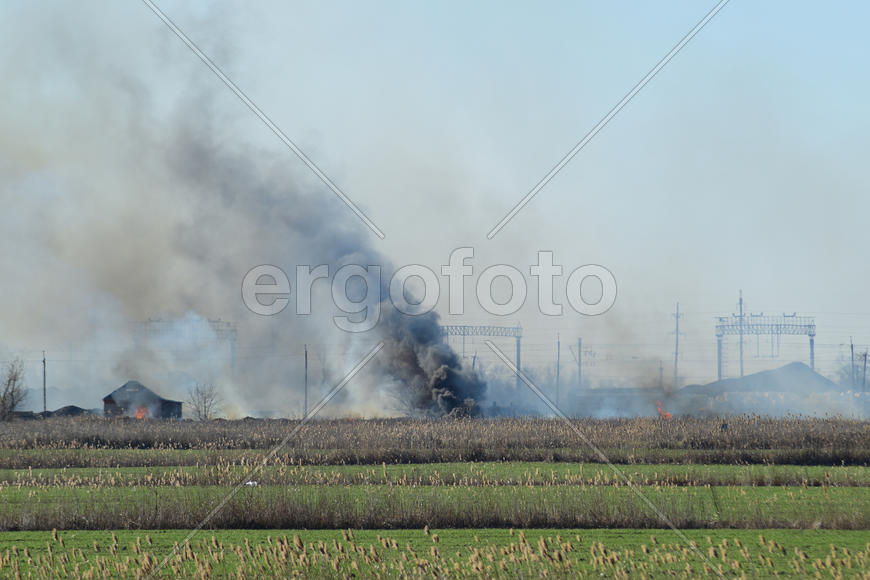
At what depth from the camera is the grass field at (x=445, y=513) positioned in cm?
1992

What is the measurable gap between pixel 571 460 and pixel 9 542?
2759 cm

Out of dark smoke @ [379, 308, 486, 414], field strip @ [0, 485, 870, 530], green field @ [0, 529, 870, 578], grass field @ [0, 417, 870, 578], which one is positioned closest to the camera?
green field @ [0, 529, 870, 578]

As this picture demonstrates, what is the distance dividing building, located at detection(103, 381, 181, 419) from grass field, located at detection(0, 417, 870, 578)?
48.8 meters

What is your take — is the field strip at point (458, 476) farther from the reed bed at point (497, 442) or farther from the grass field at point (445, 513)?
the reed bed at point (497, 442)

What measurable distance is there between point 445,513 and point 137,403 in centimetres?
7515

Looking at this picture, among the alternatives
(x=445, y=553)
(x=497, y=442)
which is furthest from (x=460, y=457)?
(x=445, y=553)

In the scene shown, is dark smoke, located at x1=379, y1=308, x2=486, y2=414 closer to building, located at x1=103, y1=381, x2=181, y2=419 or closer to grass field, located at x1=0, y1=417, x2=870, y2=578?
building, located at x1=103, y1=381, x2=181, y2=419

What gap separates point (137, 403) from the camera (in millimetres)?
93938

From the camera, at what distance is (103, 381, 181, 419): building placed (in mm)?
93312

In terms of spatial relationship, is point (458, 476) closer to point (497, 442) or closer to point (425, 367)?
point (497, 442)

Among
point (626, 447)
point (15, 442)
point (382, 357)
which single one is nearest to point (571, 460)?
point (626, 447)

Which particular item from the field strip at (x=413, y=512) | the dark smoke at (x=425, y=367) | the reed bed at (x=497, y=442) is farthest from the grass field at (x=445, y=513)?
the dark smoke at (x=425, y=367)

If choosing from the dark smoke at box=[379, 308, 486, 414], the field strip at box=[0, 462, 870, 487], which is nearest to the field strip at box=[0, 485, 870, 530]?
the field strip at box=[0, 462, 870, 487]

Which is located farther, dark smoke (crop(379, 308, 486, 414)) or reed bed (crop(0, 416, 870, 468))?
dark smoke (crop(379, 308, 486, 414))
